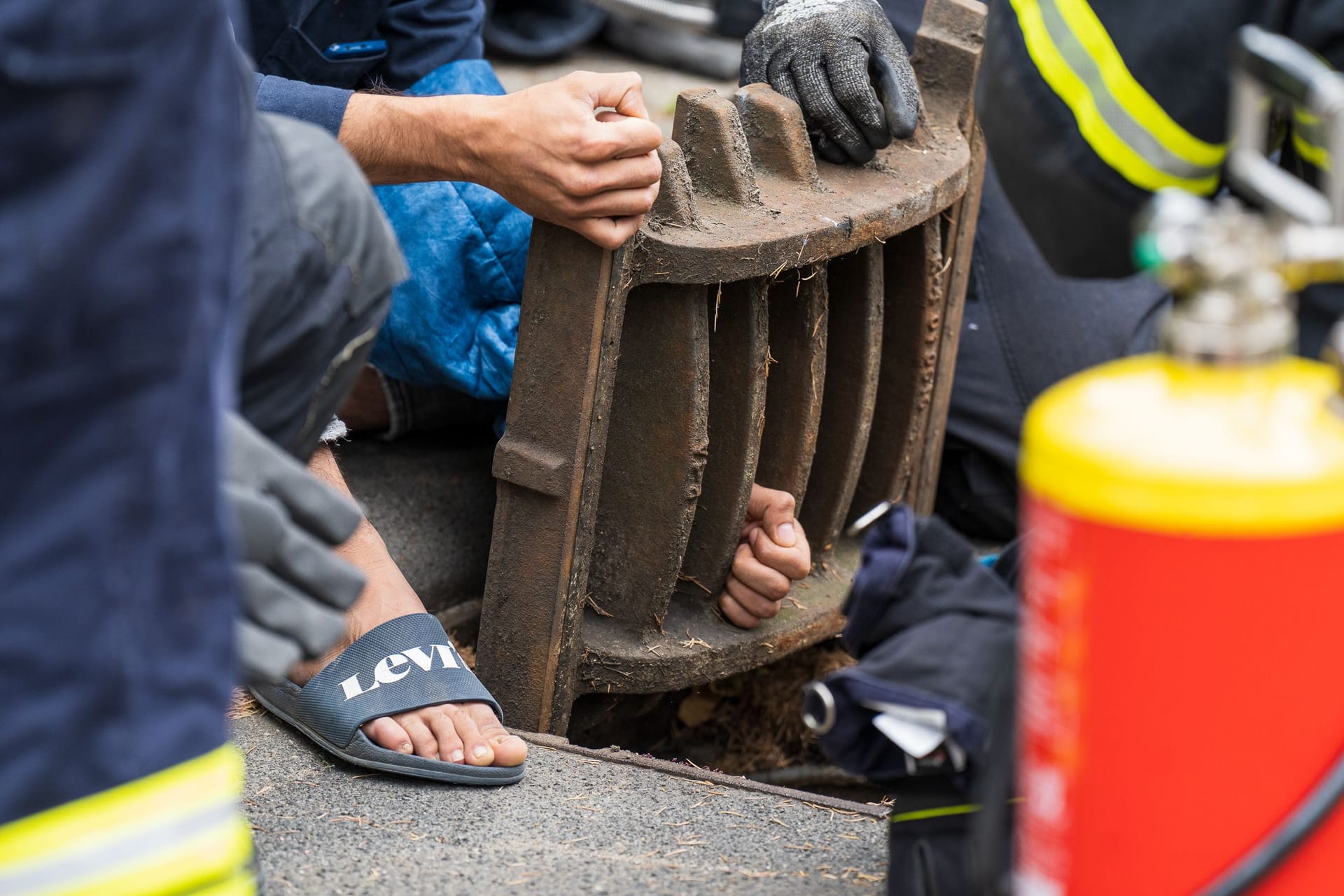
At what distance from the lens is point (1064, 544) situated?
900 mm

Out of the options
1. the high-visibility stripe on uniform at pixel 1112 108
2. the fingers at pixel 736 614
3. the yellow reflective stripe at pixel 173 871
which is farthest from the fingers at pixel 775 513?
the yellow reflective stripe at pixel 173 871

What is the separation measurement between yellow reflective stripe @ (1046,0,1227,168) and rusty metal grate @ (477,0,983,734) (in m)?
0.69

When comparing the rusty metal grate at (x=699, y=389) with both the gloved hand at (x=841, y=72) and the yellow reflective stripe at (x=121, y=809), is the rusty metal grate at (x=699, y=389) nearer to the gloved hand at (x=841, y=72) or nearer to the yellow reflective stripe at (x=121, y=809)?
the gloved hand at (x=841, y=72)

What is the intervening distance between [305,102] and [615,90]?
1.66ft

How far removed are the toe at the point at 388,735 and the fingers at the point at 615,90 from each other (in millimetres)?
889

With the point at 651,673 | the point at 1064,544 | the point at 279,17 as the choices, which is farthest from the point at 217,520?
the point at 279,17

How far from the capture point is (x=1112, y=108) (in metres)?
1.29

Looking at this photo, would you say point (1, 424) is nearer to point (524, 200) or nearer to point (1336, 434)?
point (1336, 434)

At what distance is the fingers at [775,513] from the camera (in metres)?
2.24

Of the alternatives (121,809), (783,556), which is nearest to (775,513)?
(783,556)

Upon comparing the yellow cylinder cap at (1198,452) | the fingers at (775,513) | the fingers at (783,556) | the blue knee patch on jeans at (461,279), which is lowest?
the fingers at (783,556)

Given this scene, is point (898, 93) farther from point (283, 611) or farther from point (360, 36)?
point (283, 611)

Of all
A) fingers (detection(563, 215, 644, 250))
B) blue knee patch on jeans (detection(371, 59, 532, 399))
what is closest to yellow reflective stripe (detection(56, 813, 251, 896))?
fingers (detection(563, 215, 644, 250))

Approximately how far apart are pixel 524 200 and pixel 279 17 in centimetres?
77
